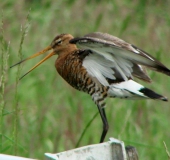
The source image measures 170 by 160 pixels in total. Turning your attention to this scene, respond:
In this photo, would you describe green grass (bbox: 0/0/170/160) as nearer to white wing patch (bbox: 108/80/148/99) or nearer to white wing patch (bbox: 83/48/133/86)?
white wing patch (bbox: 108/80/148/99)

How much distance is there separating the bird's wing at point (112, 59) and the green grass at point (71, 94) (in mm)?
363

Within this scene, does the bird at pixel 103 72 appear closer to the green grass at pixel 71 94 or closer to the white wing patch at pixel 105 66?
the white wing patch at pixel 105 66

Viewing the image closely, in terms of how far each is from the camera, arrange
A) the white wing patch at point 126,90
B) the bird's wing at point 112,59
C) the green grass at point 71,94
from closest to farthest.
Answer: the bird's wing at point 112,59, the white wing patch at point 126,90, the green grass at point 71,94

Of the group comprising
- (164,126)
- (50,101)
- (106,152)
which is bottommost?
(164,126)

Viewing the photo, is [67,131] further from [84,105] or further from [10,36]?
[10,36]

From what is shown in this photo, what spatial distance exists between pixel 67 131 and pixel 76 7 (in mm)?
1991

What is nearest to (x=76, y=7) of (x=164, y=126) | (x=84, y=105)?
(x=84, y=105)

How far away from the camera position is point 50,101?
17.9 ft

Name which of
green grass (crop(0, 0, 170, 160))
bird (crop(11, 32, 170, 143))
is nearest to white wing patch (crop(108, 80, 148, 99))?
bird (crop(11, 32, 170, 143))

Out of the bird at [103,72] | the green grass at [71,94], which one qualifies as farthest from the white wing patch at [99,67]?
the green grass at [71,94]

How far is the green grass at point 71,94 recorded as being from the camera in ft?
16.8

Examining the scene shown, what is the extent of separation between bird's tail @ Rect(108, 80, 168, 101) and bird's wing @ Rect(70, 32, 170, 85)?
63 millimetres

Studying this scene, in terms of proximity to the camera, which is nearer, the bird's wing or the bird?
the bird's wing

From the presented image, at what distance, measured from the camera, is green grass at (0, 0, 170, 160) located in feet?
16.8
